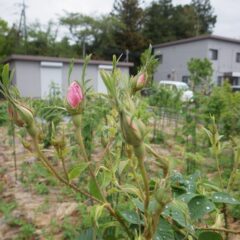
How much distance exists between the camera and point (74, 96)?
1.91 feet

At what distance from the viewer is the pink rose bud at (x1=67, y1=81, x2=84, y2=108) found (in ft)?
1.91

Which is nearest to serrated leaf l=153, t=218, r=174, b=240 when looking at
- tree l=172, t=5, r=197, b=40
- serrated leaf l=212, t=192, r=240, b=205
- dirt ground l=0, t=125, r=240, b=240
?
serrated leaf l=212, t=192, r=240, b=205

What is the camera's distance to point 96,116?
10.2 ft

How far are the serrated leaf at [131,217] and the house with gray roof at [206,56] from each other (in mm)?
23092

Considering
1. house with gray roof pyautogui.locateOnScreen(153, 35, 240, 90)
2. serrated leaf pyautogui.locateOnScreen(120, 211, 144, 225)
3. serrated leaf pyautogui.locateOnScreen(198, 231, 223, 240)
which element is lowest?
serrated leaf pyautogui.locateOnScreen(198, 231, 223, 240)

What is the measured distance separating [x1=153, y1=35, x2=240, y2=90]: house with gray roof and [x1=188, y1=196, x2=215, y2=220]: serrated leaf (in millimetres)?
23024

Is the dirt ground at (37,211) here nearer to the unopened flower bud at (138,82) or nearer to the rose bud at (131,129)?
the unopened flower bud at (138,82)

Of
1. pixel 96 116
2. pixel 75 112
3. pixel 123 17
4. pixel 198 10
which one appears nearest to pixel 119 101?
pixel 75 112

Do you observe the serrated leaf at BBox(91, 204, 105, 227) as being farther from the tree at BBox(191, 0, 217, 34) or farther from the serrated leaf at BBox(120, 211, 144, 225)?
the tree at BBox(191, 0, 217, 34)

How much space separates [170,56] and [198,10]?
16.5 m

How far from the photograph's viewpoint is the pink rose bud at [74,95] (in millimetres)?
583

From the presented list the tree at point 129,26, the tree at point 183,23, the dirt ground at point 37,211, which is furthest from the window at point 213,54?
the dirt ground at point 37,211

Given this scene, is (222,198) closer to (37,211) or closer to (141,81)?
(141,81)

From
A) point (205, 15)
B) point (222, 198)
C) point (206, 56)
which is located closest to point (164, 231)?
point (222, 198)
